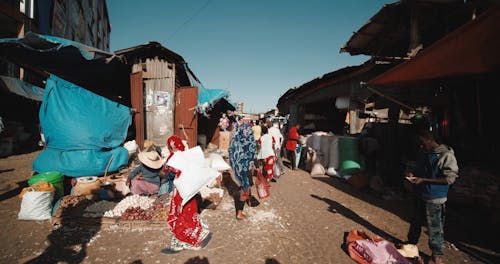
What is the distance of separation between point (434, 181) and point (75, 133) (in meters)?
8.19

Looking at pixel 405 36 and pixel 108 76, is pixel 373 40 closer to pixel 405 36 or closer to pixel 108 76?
pixel 405 36

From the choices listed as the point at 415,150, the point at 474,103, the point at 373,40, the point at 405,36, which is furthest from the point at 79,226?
the point at 405,36

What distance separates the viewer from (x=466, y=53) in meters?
2.57

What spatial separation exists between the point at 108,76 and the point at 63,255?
6.94 meters

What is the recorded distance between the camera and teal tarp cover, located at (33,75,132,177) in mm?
5836

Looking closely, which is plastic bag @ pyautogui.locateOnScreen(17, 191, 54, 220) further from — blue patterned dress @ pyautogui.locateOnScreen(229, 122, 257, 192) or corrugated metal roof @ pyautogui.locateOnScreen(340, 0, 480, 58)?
corrugated metal roof @ pyautogui.locateOnScreen(340, 0, 480, 58)

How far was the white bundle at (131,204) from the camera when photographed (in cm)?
433

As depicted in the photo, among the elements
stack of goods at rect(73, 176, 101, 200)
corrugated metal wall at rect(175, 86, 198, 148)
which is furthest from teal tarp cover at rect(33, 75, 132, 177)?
corrugated metal wall at rect(175, 86, 198, 148)

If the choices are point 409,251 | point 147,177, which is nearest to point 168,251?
point 147,177

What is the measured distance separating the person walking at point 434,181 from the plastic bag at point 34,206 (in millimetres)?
6301

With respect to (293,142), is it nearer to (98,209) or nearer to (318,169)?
(318,169)

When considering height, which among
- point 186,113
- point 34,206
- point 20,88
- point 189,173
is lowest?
point 34,206

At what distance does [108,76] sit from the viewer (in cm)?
818

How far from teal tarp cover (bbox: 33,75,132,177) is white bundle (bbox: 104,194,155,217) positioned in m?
2.14
